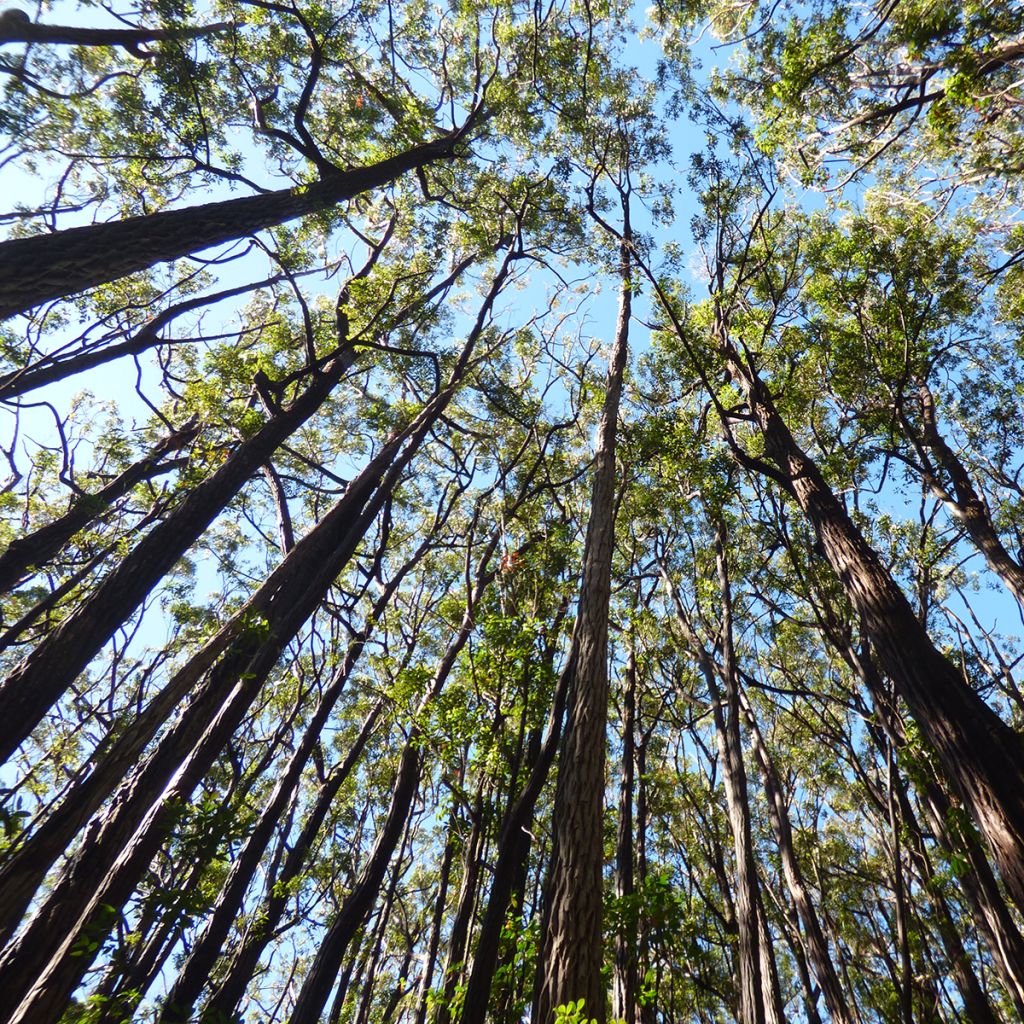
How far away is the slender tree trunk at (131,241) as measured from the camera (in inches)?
162

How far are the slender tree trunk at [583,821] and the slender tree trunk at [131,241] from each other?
4.75 m

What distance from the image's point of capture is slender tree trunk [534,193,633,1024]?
3.37 meters

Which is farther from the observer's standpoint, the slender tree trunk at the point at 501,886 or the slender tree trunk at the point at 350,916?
the slender tree trunk at the point at 350,916

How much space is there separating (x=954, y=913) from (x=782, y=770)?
556 cm

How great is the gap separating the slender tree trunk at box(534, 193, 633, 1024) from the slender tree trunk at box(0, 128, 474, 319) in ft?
15.6

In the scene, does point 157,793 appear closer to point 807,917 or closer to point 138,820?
point 138,820

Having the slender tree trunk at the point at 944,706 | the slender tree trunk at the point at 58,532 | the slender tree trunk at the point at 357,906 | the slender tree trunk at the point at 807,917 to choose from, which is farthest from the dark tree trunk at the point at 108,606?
the slender tree trunk at the point at 807,917

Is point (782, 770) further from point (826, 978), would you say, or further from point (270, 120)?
point (270, 120)

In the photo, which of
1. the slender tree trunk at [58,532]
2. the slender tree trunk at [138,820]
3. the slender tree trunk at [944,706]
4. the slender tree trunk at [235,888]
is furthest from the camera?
the slender tree trunk at [58,532]

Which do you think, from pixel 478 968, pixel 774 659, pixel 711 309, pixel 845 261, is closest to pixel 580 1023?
pixel 478 968

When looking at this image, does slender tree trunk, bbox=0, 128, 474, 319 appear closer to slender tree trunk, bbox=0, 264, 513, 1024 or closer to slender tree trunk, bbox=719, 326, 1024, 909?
slender tree trunk, bbox=0, 264, 513, 1024

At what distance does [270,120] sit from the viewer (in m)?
9.28

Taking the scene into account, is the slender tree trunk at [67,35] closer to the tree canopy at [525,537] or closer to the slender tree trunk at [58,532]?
the tree canopy at [525,537]

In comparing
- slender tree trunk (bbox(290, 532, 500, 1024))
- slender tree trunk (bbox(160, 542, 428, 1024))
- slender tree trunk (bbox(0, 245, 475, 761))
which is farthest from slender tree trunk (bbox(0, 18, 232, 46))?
slender tree trunk (bbox(290, 532, 500, 1024))
